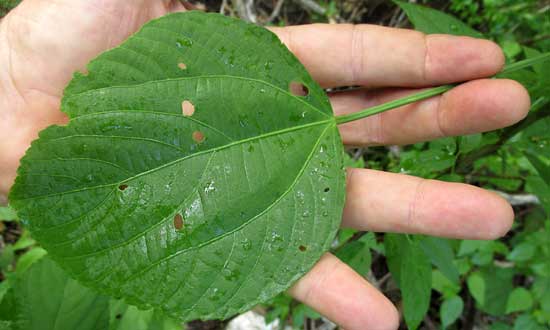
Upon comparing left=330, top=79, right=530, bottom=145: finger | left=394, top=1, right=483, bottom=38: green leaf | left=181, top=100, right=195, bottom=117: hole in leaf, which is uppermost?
left=394, top=1, right=483, bottom=38: green leaf

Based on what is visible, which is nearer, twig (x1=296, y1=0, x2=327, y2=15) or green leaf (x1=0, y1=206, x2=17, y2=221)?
green leaf (x1=0, y1=206, x2=17, y2=221)

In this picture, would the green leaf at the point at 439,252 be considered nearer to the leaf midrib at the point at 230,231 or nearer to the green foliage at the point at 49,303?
the leaf midrib at the point at 230,231

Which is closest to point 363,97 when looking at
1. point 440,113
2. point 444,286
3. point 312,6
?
point 440,113

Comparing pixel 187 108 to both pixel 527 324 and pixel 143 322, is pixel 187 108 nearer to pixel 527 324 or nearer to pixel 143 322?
pixel 143 322

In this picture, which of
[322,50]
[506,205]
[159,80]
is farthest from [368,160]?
[159,80]

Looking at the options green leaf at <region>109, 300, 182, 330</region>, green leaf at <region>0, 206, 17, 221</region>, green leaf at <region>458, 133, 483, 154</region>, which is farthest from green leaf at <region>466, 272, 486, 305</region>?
green leaf at <region>0, 206, 17, 221</region>

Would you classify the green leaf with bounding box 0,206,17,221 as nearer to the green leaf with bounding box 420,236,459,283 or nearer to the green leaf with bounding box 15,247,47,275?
the green leaf with bounding box 15,247,47,275

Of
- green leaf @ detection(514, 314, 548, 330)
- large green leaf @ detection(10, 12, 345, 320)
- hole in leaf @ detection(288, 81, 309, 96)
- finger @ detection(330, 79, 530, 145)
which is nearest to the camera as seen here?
large green leaf @ detection(10, 12, 345, 320)
